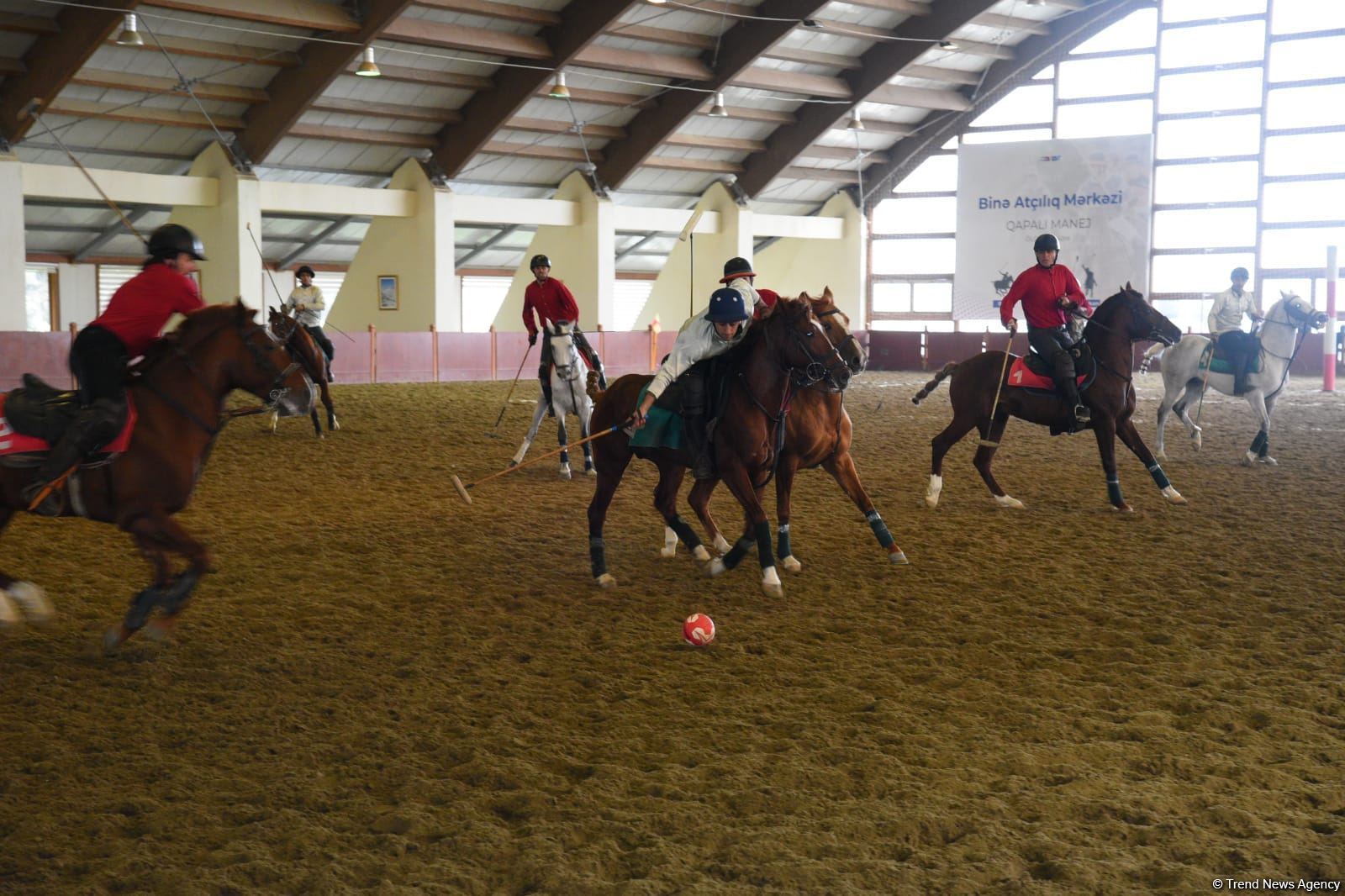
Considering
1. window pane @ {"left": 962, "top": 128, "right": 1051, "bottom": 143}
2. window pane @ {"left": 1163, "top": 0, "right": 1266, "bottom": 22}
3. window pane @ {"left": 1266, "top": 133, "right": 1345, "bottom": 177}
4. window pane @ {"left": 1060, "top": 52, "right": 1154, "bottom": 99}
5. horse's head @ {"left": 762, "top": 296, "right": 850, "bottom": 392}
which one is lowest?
horse's head @ {"left": 762, "top": 296, "right": 850, "bottom": 392}

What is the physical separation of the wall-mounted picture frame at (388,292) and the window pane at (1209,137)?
18588 mm

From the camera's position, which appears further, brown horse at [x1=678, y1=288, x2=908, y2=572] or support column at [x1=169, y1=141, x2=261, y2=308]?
support column at [x1=169, y1=141, x2=261, y2=308]

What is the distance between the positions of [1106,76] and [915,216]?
6.09m

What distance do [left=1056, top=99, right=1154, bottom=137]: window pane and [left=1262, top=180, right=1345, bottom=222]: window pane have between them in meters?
3.30

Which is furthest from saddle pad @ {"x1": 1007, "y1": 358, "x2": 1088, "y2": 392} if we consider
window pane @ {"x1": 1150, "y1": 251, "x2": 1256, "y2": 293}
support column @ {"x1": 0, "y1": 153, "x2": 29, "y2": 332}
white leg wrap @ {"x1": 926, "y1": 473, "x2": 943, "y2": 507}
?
window pane @ {"x1": 1150, "y1": 251, "x2": 1256, "y2": 293}

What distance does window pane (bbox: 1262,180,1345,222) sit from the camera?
27.5 m

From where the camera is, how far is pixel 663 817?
3.92 m

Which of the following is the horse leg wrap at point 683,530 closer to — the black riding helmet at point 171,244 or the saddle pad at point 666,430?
the saddle pad at point 666,430

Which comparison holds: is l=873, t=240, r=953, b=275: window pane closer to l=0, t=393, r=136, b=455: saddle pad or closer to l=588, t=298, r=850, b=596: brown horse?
l=588, t=298, r=850, b=596: brown horse

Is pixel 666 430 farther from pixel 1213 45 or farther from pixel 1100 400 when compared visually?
pixel 1213 45

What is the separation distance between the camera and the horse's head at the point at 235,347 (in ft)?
19.2

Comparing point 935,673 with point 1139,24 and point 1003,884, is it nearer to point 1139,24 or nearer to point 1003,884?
point 1003,884

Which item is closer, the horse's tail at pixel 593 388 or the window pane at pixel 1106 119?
the horse's tail at pixel 593 388

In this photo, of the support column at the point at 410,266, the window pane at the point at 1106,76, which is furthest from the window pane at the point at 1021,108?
the support column at the point at 410,266
